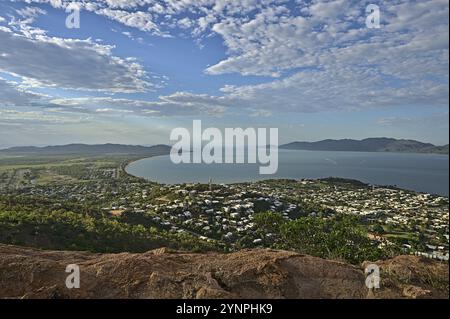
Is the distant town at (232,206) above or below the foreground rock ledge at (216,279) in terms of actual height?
below

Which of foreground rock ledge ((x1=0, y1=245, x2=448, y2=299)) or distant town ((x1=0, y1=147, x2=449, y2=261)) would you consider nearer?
foreground rock ledge ((x1=0, y1=245, x2=448, y2=299))

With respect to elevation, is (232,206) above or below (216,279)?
below

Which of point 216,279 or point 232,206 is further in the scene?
point 232,206

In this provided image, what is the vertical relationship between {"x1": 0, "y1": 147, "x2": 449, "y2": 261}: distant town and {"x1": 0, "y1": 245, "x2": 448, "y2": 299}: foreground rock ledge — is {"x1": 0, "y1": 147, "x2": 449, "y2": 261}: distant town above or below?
below

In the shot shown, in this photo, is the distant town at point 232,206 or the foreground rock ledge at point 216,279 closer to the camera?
the foreground rock ledge at point 216,279

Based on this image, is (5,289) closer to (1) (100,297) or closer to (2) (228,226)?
(1) (100,297)
